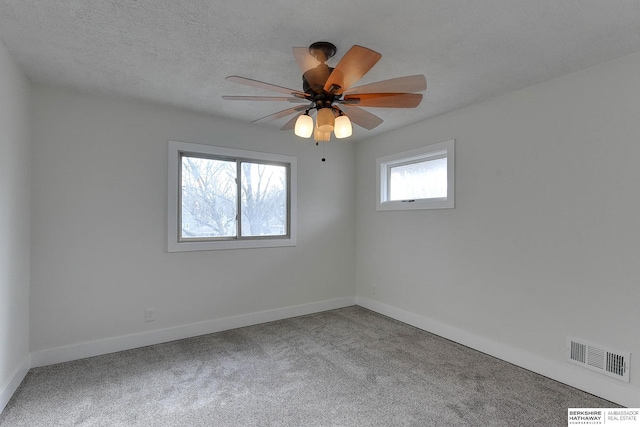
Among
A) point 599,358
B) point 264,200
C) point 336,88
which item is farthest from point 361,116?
A: point 599,358

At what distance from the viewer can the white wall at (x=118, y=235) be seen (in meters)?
2.74

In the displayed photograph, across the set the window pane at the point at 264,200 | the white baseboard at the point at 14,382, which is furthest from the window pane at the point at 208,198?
the white baseboard at the point at 14,382

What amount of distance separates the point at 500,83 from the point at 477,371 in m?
2.36

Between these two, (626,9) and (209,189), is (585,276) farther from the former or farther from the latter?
(209,189)

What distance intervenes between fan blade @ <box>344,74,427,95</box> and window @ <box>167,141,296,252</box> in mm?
2132

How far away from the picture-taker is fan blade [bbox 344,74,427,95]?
1771 mm

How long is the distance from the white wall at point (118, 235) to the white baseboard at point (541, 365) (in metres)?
1.73

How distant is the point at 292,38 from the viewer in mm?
1991

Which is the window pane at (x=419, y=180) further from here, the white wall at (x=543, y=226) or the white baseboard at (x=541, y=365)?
the white baseboard at (x=541, y=365)

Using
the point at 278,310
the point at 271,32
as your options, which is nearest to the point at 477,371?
the point at 278,310

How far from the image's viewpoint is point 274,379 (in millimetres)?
2486

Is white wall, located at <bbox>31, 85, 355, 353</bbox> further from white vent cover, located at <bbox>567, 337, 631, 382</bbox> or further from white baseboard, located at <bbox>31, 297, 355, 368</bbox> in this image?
white vent cover, located at <bbox>567, 337, 631, 382</bbox>

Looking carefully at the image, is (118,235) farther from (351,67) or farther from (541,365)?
(541,365)

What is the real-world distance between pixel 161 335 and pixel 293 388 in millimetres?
1633
